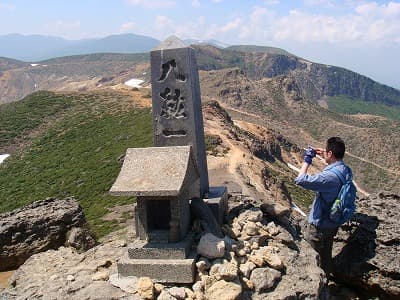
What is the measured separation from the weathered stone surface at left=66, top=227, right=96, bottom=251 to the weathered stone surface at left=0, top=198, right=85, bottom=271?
37 centimetres

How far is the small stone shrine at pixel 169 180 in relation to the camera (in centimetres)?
710

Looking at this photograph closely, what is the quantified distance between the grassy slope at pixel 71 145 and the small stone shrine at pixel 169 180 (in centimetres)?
781

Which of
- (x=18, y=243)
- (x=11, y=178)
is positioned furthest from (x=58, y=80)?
(x=18, y=243)

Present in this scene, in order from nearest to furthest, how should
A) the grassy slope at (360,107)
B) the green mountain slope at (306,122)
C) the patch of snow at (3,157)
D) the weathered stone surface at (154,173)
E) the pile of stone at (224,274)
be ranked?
the pile of stone at (224,274)
the weathered stone surface at (154,173)
the patch of snow at (3,157)
the green mountain slope at (306,122)
the grassy slope at (360,107)

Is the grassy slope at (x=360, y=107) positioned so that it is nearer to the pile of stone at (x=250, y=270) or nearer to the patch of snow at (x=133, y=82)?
the patch of snow at (x=133, y=82)

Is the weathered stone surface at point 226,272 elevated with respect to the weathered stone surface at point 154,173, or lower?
lower

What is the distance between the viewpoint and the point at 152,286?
6672mm

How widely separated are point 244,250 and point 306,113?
87.2 meters

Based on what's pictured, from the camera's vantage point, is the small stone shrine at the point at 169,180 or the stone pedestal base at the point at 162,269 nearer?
the stone pedestal base at the point at 162,269

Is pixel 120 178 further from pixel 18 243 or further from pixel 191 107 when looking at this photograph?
pixel 18 243

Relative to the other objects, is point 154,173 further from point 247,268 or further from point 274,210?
point 274,210

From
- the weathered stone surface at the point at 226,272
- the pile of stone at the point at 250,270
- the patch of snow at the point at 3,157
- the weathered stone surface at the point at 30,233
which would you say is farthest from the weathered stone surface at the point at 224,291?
the patch of snow at the point at 3,157

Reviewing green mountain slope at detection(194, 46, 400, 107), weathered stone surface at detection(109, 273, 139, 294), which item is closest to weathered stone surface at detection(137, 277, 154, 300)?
weathered stone surface at detection(109, 273, 139, 294)

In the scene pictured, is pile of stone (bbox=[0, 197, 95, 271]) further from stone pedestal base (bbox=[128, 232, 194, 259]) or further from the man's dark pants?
the man's dark pants
